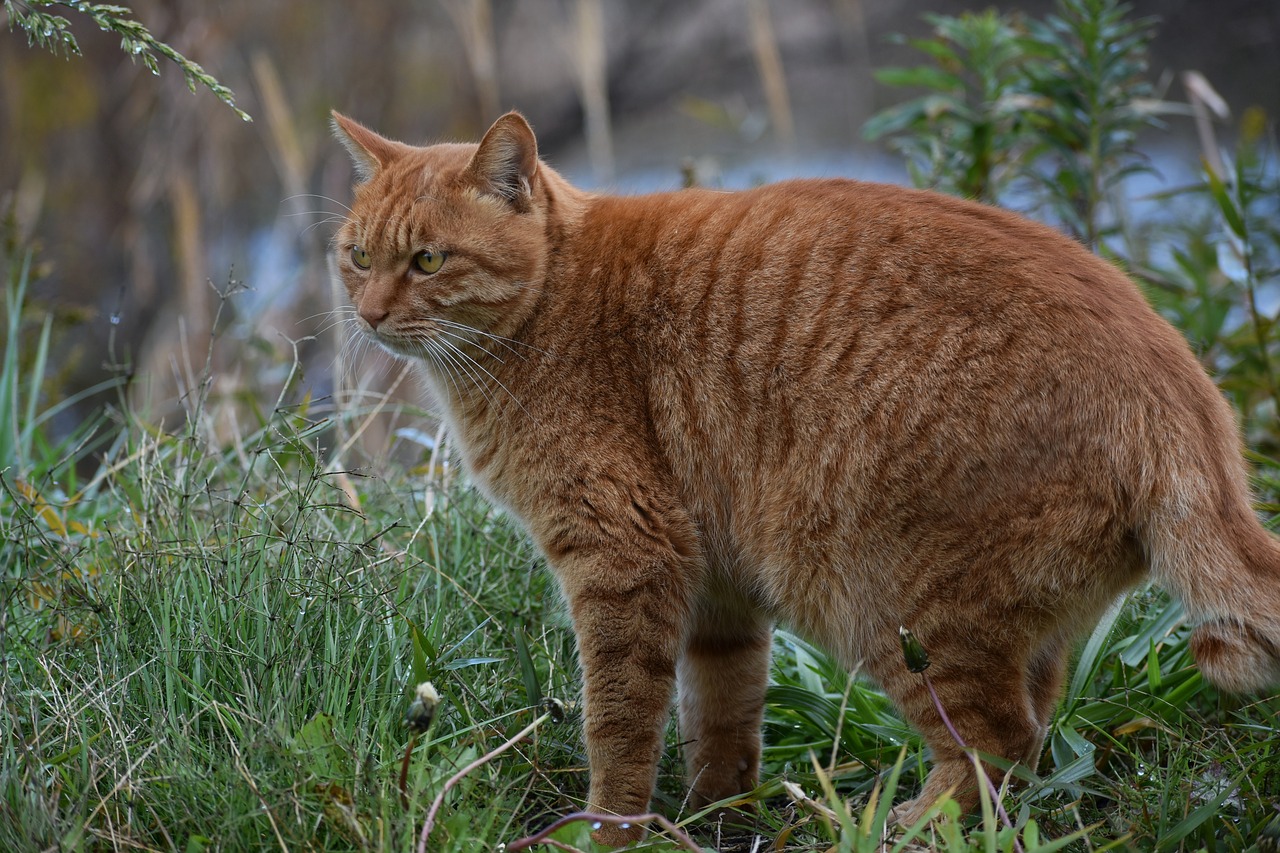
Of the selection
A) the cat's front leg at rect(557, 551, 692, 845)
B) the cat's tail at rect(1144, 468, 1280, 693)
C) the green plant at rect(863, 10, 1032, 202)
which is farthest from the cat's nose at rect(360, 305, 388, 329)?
the green plant at rect(863, 10, 1032, 202)

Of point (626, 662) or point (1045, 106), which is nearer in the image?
point (626, 662)

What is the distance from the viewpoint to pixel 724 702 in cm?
262

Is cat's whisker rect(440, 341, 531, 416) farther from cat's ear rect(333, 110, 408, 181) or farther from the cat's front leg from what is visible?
cat's ear rect(333, 110, 408, 181)

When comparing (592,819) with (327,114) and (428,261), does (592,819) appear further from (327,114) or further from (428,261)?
(327,114)

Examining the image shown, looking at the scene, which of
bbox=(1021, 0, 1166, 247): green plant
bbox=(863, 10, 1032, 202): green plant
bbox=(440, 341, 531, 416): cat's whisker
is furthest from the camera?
bbox=(863, 10, 1032, 202): green plant

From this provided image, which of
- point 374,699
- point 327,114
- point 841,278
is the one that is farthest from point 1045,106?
point 327,114

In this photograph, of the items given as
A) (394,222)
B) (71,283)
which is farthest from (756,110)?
(394,222)

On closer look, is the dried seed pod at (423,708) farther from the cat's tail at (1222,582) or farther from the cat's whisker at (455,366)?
the cat's tail at (1222,582)

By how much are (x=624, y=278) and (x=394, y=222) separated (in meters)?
0.58

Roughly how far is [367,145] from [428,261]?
1.53ft

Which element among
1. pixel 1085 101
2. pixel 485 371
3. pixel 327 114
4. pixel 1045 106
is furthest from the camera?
pixel 327 114

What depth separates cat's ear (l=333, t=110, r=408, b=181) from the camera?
2852mm

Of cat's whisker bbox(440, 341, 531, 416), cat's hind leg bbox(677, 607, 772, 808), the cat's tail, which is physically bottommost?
cat's hind leg bbox(677, 607, 772, 808)

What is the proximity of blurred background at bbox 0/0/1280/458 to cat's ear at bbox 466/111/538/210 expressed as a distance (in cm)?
144
